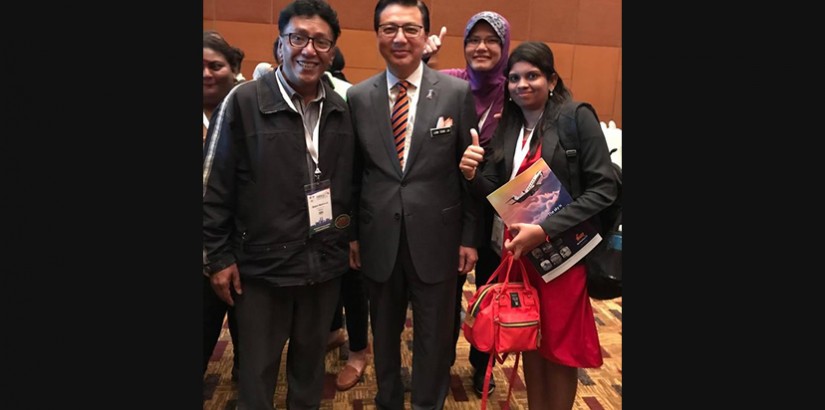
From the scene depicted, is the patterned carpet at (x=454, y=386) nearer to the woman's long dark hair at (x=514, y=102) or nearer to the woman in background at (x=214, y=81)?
the woman in background at (x=214, y=81)

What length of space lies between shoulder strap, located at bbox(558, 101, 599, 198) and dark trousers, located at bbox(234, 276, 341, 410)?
906mm

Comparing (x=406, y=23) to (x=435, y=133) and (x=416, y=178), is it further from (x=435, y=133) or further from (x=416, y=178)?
(x=416, y=178)

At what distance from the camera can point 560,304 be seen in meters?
1.71

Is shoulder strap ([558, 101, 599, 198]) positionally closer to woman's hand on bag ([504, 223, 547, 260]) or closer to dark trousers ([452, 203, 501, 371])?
woman's hand on bag ([504, 223, 547, 260])

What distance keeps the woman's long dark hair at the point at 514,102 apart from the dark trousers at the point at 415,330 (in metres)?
0.50

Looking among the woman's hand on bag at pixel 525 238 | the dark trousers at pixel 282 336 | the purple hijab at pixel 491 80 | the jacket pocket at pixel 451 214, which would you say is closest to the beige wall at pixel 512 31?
the purple hijab at pixel 491 80

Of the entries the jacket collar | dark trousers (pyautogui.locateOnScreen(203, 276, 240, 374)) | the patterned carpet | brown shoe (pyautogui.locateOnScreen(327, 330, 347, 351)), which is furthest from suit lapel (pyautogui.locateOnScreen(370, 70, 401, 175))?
brown shoe (pyautogui.locateOnScreen(327, 330, 347, 351))

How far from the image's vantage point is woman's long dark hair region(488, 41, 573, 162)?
1.64m

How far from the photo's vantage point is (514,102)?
1.80 m

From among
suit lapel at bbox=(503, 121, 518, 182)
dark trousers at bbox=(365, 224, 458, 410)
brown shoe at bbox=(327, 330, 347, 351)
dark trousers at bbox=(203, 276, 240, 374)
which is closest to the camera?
suit lapel at bbox=(503, 121, 518, 182)

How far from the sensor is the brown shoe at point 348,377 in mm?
2475

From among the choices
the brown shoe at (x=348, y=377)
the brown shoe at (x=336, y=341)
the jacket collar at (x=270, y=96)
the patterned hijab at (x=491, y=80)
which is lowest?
the brown shoe at (x=348, y=377)

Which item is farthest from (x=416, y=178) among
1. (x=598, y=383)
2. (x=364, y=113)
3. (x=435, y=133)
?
(x=598, y=383)

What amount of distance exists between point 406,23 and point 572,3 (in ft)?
15.9
